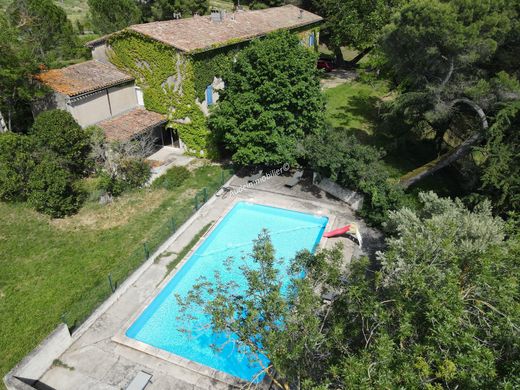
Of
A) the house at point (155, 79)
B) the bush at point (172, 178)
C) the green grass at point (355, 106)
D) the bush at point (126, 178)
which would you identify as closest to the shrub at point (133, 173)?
the bush at point (126, 178)

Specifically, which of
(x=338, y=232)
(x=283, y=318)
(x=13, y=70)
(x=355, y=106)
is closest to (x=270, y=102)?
(x=338, y=232)

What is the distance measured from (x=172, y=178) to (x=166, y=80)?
7280 mm

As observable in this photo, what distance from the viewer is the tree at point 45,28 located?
31516 mm

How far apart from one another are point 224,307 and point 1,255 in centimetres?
1470

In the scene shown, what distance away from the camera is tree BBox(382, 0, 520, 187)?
60.7 feet

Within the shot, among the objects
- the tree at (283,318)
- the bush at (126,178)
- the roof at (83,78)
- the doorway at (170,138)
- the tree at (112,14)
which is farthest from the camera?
the tree at (112,14)

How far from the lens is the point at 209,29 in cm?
2812

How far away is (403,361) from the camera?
21.5 ft

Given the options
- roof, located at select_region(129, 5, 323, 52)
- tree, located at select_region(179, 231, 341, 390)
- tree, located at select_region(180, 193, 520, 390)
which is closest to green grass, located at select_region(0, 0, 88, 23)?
roof, located at select_region(129, 5, 323, 52)

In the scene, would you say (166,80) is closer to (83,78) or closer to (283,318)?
(83,78)

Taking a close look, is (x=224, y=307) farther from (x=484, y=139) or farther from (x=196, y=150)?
(x=196, y=150)

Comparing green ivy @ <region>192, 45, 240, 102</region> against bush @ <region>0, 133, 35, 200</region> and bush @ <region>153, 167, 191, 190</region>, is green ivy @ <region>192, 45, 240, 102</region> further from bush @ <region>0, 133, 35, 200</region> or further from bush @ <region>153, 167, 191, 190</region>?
bush @ <region>0, 133, 35, 200</region>

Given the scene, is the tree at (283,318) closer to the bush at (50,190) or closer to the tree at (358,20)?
the bush at (50,190)

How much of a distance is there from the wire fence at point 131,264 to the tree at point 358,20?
26816mm
